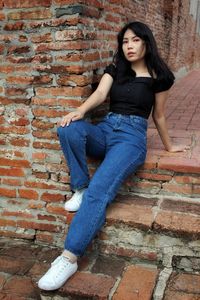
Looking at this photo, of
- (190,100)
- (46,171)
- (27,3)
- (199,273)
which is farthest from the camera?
(190,100)

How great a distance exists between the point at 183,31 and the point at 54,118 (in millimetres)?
9068

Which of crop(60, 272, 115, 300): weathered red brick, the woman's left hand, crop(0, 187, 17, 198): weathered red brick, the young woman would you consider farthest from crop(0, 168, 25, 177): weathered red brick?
the woman's left hand

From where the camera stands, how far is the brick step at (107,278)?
2.23 metres

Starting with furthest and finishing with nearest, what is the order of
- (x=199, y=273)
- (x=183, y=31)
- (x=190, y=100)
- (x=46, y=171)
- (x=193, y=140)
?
(x=183, y=31)
(x=190, y=100)
(x=193, y=140)
(x=46, y=171)
(x=199, y=273)

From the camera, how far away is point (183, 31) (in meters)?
10.8

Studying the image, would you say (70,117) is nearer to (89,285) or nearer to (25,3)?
(25,3)

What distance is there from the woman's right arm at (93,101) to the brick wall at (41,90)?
3.3 inches

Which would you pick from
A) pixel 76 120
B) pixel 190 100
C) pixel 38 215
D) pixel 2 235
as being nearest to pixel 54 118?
pixel 76 120

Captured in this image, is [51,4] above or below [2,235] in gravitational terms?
above

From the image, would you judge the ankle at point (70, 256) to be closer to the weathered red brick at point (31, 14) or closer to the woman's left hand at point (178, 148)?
the woman's left hand at point (178, 148)

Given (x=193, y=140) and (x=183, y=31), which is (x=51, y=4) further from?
(x=183, y=31)

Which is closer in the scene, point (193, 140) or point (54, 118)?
point (54, 118)

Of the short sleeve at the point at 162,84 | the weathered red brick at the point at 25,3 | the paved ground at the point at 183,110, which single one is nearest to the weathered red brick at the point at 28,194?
the short sleeve at the point at 162,84

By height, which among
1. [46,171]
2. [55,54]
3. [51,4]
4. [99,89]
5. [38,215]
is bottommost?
[38,215]
